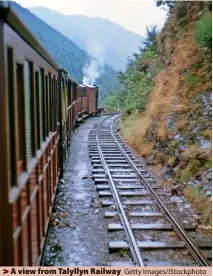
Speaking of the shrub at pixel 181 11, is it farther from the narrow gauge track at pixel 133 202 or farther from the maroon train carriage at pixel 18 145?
the maroon train carriage at pixel 18 145

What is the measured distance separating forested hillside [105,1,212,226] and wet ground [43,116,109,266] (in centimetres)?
223

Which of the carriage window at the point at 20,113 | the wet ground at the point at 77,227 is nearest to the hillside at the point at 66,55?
the wet ground at the point at 77,227

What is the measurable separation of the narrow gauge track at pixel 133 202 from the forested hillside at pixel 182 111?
709 mm

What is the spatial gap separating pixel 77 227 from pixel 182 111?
22.4 ft

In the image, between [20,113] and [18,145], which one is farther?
[20,113]

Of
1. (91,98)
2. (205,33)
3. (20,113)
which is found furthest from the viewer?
(91,98)

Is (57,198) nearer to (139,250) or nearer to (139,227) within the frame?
(139,227)

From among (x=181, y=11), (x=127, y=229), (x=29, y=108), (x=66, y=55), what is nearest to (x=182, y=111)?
(x=127, y=229)

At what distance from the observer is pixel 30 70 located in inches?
191

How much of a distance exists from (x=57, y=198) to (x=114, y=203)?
1.49 metres

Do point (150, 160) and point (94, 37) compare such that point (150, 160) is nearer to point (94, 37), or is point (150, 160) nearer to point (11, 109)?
point (11, 109)

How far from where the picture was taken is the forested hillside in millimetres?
9852

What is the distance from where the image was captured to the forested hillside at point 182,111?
9852mm

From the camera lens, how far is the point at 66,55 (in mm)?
81562
